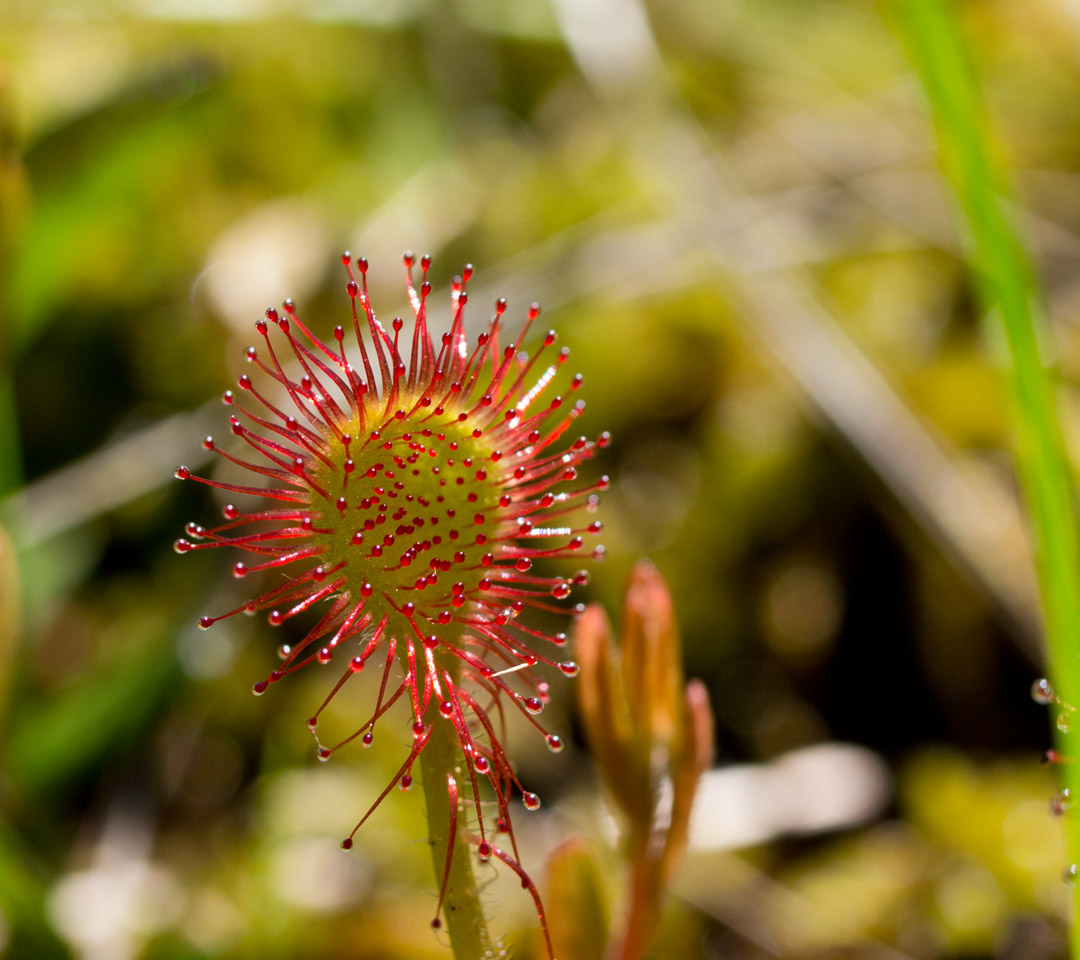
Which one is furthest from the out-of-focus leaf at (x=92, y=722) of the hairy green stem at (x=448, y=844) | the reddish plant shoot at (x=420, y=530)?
the hairy green stem at (x=448, y=844)

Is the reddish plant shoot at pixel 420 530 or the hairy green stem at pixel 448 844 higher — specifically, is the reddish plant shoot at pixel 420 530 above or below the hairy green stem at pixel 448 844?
above

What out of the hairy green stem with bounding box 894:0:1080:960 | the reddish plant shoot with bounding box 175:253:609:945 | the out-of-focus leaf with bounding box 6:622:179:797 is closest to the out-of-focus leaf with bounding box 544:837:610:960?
the reddish plant shoot with bounding box 175:253:609:945

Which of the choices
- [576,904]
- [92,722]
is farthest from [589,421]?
[576,904]

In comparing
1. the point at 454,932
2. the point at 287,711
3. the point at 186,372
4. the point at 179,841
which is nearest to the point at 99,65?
the point at 186,372

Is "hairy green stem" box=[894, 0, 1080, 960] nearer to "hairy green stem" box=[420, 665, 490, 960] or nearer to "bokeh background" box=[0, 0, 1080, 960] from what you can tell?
"hairy green stem" box=[420, 665, 490, 960]

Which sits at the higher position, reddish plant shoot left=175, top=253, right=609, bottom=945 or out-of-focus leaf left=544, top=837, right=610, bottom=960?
reddish plant shoot left=175, top=253, right=609, bottom=945

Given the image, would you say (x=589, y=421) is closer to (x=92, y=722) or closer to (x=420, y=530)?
(x=92, y=722)

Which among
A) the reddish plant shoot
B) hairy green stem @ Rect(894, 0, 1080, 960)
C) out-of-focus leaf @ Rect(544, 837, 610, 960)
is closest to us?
hairy green stem @ Rect(894, 0, 1080, 960)

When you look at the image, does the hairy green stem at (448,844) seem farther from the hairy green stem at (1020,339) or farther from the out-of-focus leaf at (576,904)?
the hairy green stem at (1020,339)
